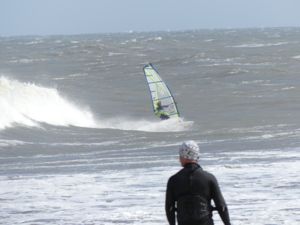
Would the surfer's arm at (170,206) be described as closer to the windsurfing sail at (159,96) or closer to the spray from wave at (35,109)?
the spray from wave at (35,109)

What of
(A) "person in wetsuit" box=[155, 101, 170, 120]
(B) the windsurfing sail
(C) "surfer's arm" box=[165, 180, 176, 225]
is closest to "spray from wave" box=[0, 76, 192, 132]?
(A) "person in wetsuit" box=[155, 101, 170, 120]

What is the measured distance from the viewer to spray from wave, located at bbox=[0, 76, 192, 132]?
26.3 m

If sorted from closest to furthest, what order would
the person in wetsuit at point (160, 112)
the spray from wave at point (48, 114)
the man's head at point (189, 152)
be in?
the man's head at point (189, 152)
the spray from wave at point (48, 114)
the person in wetsuit at point (160, 112)

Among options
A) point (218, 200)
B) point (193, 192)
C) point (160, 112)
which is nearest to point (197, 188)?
point (193, 192)

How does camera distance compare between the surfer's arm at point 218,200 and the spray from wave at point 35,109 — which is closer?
the surfer's arm at point 218,200

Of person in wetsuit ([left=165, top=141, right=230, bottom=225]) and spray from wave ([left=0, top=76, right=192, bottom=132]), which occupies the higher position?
person in wetsuit ([left=165, top=141, right=230, bottom=225])

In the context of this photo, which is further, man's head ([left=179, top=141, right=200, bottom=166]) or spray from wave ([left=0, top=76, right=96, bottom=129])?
spray from wave ([left=0, top=76, right=96, bottom=129])

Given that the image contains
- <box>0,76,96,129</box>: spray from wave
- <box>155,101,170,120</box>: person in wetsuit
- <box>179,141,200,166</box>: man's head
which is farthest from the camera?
<box>0,76,96,129</box>: spray from wave

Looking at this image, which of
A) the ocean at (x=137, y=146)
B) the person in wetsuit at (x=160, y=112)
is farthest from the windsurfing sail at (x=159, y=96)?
the ocean at (x=137, y=146)

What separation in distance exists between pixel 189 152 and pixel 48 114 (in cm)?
2425

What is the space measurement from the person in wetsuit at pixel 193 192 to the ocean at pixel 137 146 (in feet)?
12.8

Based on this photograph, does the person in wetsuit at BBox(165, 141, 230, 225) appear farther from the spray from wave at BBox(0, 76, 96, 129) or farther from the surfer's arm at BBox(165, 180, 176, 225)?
the spray from wave at BBox(0, 76, 96, 129)

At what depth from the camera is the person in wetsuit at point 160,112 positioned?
2741 centimetres

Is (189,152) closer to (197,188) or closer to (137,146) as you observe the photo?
(197,188)
